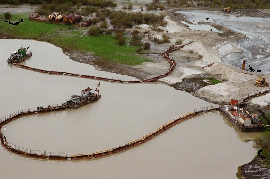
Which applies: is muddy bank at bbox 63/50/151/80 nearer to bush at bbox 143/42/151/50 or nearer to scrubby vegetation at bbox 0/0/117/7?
bush at bbox 143/42/151/50

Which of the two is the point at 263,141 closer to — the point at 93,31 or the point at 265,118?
the point at 265,118

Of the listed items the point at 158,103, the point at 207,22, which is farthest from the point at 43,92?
the point at 207,22

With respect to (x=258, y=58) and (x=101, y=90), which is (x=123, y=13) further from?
(x=101, y=90)

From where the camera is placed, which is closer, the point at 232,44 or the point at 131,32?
the point at 232,44

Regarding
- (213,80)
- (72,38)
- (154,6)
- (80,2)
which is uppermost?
(80,2)

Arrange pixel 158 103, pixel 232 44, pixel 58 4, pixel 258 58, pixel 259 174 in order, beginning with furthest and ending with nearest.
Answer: pixel 58 4
pixel 232 44
pixel 258 58
pixel 158 103
pixel 259 174

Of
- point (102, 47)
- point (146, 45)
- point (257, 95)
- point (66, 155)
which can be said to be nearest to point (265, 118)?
point (257, 95)
